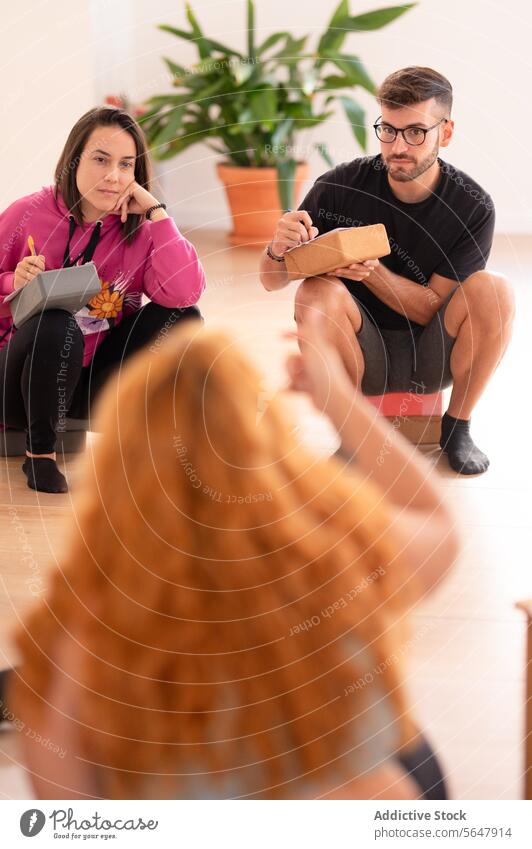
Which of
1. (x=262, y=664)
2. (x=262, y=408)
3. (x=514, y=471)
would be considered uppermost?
(x=262, y=408)

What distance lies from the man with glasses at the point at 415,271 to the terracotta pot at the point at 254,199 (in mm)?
1458

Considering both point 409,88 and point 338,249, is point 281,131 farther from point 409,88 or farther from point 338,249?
point 338,249

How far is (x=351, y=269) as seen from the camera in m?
1.67

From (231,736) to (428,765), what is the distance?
0.92ft

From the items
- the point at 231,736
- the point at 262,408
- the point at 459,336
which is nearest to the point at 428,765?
the point at 231,736

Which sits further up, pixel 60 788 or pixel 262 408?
pixel 262 408

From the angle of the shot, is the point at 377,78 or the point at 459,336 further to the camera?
the point at 377,78

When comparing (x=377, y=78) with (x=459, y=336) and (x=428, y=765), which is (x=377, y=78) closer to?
(x=459, y=336)

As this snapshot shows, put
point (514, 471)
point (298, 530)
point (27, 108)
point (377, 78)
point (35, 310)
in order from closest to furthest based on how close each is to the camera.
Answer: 1. point (298, 530)
2. point (35, 310)
3. point (514, 471)
4. point (27, 108)
5. point (377, 78)

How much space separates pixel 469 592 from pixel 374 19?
2.27 m

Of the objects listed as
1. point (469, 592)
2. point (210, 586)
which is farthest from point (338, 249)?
point (210, 586)

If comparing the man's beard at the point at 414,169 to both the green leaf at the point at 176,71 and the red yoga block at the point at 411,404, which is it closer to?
the red yoga block at the point at 411,404

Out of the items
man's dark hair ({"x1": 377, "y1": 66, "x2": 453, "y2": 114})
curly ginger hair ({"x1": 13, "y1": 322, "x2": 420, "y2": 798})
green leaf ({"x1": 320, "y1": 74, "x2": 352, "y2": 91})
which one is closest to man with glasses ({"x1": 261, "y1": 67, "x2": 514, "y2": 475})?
man's dark hair ({"x1": 377, "y1": 66, "x2": 453, "y2": 114})

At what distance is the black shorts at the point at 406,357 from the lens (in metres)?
1.83
